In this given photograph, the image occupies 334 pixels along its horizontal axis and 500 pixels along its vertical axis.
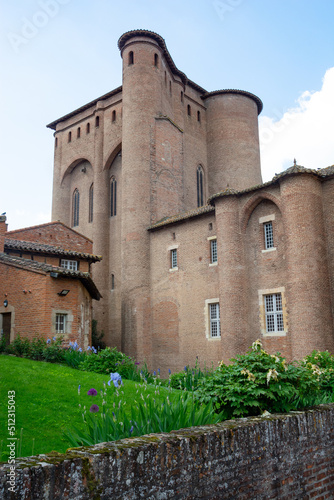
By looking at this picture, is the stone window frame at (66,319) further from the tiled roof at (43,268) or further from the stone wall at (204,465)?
the stone wall at (204,465)

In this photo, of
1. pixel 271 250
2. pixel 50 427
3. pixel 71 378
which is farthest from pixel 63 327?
pixel 50 427

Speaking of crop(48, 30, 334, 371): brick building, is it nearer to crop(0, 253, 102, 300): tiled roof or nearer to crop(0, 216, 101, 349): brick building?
crop(0, 216, 101, 349): brick building

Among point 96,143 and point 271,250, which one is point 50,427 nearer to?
point 271,250

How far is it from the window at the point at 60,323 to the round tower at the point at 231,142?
21054 millimetres

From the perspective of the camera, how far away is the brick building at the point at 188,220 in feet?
64.0

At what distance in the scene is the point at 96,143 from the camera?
121 feet

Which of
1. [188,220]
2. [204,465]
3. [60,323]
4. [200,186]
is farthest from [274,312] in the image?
[200,186]

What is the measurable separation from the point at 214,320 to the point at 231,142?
19.3 m

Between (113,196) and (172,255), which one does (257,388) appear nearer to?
(172,255)

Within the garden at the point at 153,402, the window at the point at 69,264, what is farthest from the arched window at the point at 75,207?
the garden at the point at 153,402

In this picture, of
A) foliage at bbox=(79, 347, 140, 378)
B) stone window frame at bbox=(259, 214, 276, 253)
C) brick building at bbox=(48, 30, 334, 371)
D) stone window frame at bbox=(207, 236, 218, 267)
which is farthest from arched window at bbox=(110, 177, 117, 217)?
foliage at bbox=(79, 347, 140, 378)

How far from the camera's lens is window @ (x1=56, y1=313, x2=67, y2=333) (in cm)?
1922

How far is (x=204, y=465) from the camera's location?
4254mm

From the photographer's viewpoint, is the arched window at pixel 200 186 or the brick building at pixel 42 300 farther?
the arched window at pixel 200 186
